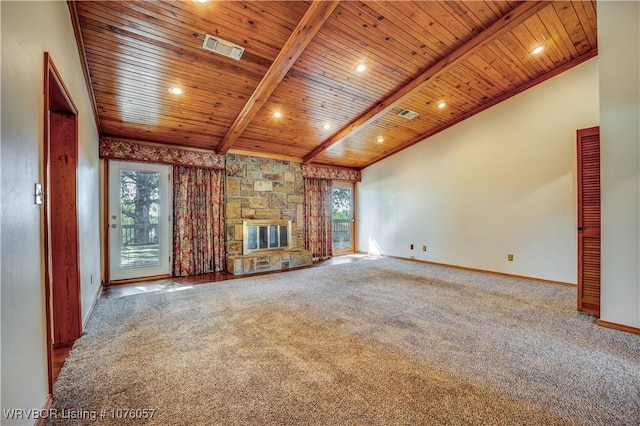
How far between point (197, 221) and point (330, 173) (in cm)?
337

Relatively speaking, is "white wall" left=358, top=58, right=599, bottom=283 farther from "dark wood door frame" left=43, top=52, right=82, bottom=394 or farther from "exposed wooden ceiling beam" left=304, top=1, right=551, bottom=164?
"dark wood door frame" left=43, top=52, right=82, bottom=394

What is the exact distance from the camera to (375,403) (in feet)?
4.81

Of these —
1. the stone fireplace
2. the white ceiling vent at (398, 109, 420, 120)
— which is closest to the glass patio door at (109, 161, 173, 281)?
the stone fireplace

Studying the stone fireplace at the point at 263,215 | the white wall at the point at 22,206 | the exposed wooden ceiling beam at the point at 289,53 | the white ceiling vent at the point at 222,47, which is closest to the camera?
the white wall at the point at 22,206

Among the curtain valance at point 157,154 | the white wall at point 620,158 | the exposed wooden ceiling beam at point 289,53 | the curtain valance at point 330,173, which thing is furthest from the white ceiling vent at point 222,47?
the white wall at point 620,158

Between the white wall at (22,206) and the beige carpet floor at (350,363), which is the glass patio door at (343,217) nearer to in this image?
the beige carpet floor at (350,363)

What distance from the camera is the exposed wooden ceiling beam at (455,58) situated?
2.77m

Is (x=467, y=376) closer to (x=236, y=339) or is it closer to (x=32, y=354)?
(x=236, y=339)

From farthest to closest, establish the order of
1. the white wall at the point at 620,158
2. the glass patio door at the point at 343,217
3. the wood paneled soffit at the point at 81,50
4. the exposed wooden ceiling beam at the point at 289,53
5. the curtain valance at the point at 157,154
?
1. the glass patio door at the point at 343,217
2. the curtain valance at the point at 157,154
3. the exposed wooden ceiling beam at the point at 289,53
4. the white wall at the point at 620,158
5. the wood paneled soffit at the point at 81,50

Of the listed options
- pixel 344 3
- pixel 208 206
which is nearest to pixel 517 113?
pixel 344 3

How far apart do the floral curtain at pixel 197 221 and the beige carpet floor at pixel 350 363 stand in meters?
1.45

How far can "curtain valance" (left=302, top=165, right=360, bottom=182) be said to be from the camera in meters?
6.29

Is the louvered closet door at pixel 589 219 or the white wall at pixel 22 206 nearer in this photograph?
the white wall at pixel 22 206

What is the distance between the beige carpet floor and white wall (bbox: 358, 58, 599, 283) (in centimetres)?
121
